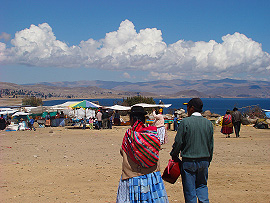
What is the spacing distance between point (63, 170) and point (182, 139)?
5253mm

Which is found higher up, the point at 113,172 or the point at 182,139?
the point at 182,139

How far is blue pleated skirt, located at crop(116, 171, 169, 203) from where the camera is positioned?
4.53 meters

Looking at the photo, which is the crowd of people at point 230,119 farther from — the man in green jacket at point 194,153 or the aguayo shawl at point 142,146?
the aguayo shawl at point 142,146

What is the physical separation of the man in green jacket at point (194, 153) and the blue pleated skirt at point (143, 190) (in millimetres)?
397

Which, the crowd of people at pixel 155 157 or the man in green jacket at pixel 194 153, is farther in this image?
the man in green jacket at pixel 194 153

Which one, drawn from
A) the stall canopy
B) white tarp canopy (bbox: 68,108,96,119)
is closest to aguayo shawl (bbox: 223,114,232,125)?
the stall canopy

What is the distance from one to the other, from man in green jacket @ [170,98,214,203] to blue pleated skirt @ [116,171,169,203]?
397 millimetres

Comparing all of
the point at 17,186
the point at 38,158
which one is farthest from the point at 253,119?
the point at 17,186

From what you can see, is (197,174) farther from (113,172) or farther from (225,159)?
(225,159)

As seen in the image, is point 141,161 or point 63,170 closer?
point 141,161

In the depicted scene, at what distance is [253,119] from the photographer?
32844 millimetres

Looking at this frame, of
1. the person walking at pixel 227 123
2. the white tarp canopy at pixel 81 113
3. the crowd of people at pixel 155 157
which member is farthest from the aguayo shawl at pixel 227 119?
the white tarp canopy at pixel 81 113

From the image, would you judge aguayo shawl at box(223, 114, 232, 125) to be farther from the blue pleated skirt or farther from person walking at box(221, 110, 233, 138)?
the blue pleated skirt

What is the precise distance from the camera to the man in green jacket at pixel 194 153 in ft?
15.5
